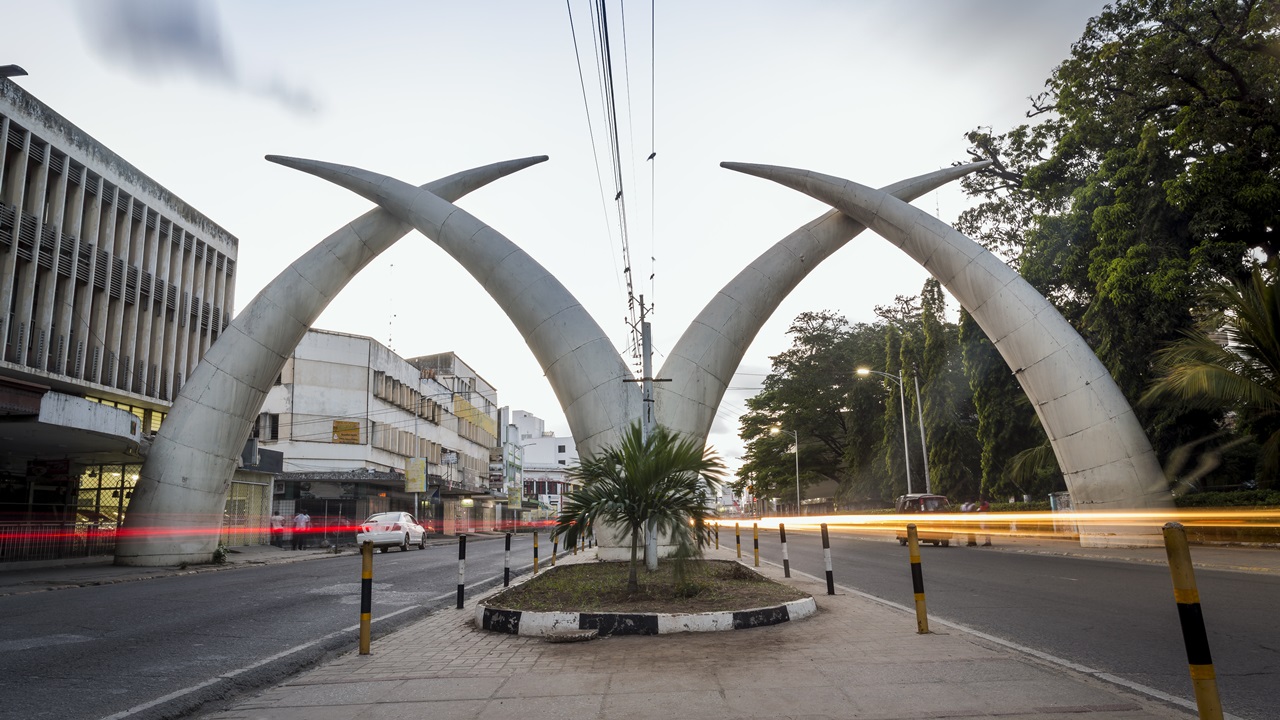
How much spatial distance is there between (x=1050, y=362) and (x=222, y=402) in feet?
78.0

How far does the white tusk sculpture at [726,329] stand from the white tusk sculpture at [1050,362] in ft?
6.73

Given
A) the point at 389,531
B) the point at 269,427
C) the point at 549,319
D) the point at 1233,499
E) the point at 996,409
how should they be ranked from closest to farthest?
the point at 1233,499
the point at 549,319
the point at 389,531
the point at 996,409
the point at 269,427

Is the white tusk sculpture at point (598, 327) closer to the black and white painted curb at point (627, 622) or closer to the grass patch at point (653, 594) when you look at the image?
the grass patch at point (653, 594)

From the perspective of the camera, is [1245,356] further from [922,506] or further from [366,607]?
[366,607]

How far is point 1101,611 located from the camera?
30.8ft

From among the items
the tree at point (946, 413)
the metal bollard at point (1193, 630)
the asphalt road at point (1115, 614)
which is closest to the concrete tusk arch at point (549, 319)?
the asphalt road at point (1115, 614)

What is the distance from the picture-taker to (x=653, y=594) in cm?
1017

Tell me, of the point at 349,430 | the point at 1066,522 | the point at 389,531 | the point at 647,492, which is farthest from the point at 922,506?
the point at 349,430

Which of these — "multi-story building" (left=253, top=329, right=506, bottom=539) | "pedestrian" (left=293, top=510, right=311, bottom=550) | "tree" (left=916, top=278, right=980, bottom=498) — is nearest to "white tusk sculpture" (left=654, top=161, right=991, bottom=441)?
"tree" (left=916, top=278, right=980, bottom=498)

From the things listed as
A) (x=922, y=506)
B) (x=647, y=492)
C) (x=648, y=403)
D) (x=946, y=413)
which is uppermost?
(x=946, y=413)

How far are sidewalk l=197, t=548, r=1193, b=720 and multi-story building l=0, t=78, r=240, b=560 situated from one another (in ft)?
53.0

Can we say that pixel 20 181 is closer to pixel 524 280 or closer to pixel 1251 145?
pixel 524 280

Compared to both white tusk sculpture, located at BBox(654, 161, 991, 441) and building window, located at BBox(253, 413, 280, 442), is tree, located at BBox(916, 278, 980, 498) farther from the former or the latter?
building window, located at BBox(253, 413, 280, 442)

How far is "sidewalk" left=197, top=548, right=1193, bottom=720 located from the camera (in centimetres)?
509
